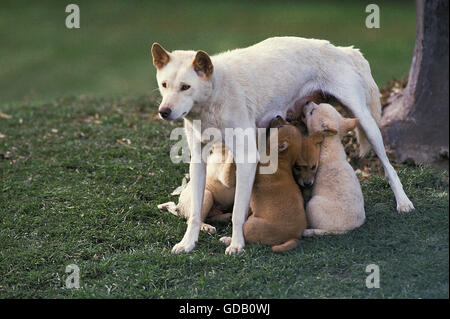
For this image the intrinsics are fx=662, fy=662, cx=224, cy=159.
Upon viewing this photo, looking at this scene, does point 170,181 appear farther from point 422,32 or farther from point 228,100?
point 422,32

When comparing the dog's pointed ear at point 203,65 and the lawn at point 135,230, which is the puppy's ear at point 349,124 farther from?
the dog's pointed ear at point 203,65

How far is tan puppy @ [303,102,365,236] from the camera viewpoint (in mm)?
5219

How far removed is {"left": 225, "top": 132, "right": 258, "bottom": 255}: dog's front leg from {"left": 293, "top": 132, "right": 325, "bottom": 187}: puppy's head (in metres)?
0.40

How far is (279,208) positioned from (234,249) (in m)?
0.48

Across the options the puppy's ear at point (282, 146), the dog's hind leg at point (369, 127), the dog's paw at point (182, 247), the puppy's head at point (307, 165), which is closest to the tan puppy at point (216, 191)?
the dog's paw at point (182, 247)

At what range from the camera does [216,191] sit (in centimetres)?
584

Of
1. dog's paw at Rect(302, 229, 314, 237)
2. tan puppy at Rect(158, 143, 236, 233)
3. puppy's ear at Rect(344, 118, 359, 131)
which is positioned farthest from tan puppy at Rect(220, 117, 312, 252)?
puppy's ear at Rect(344, 118, 359, 131)

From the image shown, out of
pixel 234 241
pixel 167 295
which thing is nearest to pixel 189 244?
pixel 234 241

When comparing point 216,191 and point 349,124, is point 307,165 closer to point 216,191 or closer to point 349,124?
point 349,124

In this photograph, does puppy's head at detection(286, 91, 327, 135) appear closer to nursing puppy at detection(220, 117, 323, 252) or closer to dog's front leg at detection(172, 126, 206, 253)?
nursing puppy at detection(220, 117, 323, 252)

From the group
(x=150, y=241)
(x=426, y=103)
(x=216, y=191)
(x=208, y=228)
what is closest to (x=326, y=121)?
(x=216, y=191)

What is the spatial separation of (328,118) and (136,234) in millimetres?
1923

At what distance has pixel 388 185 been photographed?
20.9 feet
